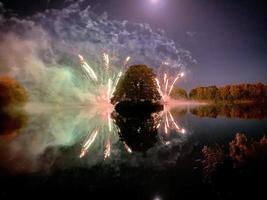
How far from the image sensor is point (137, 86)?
10569cm

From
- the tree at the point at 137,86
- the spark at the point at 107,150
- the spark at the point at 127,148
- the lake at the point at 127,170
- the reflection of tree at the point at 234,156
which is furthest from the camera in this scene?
the tree at the point at 137,86

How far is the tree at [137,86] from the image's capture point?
341 feet

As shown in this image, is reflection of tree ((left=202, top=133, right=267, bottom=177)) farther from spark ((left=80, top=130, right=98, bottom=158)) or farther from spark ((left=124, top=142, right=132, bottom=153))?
spark ((left=80, top=130, right=98, bottom=158))

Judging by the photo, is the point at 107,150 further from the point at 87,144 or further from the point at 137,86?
the point at 137,86

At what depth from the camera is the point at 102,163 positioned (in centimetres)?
2327

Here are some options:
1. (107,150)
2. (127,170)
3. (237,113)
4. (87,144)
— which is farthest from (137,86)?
(127,170)

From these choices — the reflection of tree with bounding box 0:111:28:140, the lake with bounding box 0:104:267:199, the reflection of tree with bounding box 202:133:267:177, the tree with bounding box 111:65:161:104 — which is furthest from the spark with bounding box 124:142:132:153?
the tree with bounding box 111:65:161:104

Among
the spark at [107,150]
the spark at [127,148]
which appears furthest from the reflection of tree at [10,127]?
the spark at [127,148]

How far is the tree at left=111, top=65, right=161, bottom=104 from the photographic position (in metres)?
104

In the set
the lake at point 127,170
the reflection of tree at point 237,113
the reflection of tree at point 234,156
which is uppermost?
the reflection of tree at point 237,113

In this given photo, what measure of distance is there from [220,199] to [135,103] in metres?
90.1

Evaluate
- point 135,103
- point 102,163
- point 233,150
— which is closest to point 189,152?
point 233,150

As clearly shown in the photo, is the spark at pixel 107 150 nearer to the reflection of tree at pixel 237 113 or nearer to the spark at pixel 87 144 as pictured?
the spark at pixel 87 144

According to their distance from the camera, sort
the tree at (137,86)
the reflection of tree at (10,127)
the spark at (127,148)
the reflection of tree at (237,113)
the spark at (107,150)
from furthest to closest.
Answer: the tree at (137,86) → the reflection of tree at (237,113) → the reflection of tree at (10,127) → the spark at (127,148) → the spark at (107,150)
